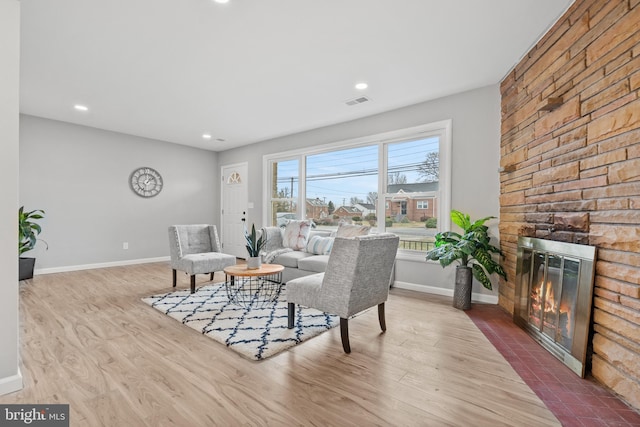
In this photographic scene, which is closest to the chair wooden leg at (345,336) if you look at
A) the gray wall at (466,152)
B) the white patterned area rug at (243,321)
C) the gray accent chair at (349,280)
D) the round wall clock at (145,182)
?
the gray accent chair at (349,280)

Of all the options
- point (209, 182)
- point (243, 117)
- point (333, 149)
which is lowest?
point (209, 182)

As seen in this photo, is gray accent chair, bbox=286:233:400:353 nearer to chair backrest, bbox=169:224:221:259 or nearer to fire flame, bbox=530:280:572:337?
fire flame, bbox=530:280:572:337

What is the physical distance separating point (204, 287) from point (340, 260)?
2.61m

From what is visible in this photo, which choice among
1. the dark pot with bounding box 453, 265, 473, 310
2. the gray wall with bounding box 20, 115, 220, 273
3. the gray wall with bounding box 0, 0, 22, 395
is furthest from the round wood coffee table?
the gray wall with bounding box 20, 115, 220, 273

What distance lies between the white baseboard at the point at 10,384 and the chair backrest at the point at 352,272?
190 cm

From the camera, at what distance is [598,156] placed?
1.91m

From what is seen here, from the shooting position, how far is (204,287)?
4.11m

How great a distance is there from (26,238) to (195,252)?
2381mm

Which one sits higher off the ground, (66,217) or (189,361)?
(66,217)

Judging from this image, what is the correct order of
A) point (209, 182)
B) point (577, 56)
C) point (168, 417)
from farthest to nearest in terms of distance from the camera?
1. point (209, 182)
2. point (577, 56)
3. point (168, 417)

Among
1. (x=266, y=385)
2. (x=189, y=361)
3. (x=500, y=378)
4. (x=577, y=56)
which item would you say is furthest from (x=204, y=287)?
(x=577, y=56)

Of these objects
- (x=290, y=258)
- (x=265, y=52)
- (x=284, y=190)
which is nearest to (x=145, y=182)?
(x=284, y=190)

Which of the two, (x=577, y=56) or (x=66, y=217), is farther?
(x=66, y=217)

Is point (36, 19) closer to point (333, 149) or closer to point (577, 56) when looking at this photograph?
point (333, 149)
